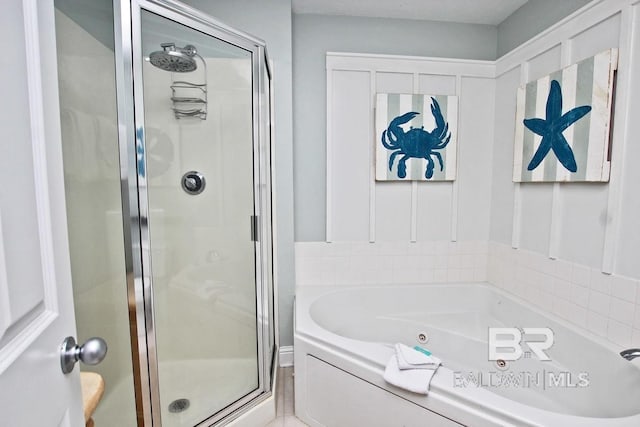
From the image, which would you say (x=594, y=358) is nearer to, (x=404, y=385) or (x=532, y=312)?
(x=532, y=312)

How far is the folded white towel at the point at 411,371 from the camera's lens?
1.29 meters

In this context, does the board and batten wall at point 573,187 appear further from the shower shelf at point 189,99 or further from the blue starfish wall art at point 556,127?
the shower shelf at point 189,99

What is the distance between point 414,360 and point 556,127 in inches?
62.7

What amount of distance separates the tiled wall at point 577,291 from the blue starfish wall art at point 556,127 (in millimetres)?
614

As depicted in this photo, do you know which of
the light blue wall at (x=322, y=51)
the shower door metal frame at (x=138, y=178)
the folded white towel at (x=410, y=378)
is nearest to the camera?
the shower door metal frame at (x=138, y=178)

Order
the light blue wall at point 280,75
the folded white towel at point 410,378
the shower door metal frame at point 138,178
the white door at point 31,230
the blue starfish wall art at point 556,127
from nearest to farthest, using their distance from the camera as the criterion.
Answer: the white door at point 31,230, the shower door metal frame at point 138,178, the folded white towel at point 410,378, the blue starfish wall art at point 556,127, the light blue wall at point 280,75

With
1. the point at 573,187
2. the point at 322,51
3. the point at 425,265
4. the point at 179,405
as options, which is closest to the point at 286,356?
the point at 179,405

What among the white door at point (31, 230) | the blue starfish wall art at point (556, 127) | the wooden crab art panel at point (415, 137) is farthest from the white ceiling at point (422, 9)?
the white door at point (31, 230)

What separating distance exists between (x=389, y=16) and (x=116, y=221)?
2.35 m

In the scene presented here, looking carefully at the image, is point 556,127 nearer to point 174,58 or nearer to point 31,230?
point 174,58

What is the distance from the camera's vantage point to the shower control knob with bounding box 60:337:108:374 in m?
0.60

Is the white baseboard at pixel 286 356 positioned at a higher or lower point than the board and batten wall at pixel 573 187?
lower

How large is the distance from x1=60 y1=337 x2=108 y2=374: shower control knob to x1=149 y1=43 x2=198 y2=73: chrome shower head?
1.25 m
